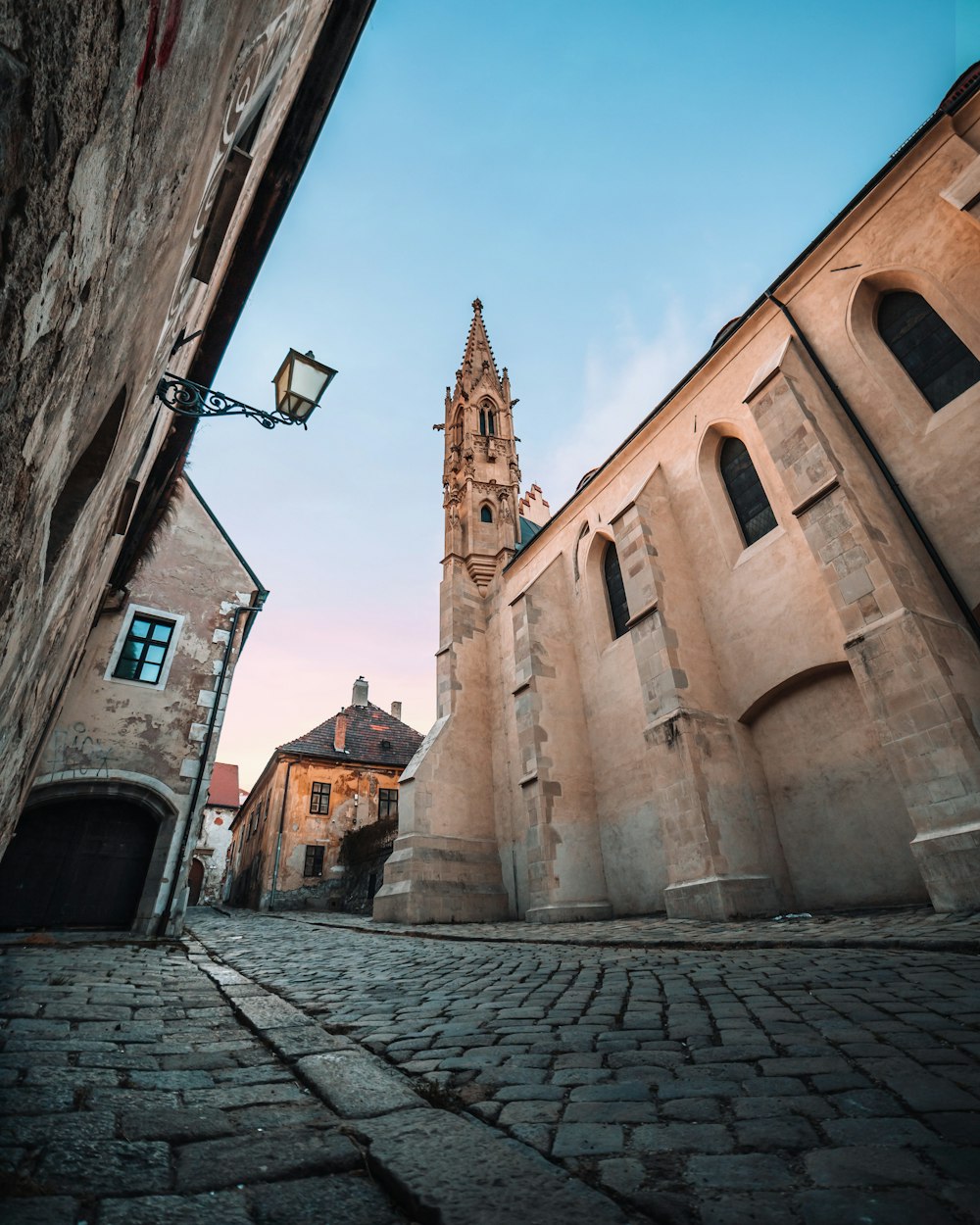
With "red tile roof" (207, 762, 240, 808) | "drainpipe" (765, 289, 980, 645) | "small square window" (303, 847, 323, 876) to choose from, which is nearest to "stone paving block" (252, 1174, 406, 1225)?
"drainpipe" (765, 289, 980, 645)

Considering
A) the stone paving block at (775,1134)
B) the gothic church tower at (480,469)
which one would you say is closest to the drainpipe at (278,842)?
the gothic church tower at (480,469)

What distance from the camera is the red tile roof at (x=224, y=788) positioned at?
135 ft

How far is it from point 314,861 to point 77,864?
47.6 ft

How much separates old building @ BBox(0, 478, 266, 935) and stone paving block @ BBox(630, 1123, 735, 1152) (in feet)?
35.3

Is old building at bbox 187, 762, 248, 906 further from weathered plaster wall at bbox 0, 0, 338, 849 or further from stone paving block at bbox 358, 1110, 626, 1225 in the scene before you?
stone paving block at bbox 358, 1110, 626, 1225

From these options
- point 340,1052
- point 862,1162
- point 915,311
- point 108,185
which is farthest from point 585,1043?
point 915,311

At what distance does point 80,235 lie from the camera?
1.52 m

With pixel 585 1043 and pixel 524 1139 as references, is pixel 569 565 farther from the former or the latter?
pixel 524 1139

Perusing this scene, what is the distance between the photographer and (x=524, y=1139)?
5.61ft

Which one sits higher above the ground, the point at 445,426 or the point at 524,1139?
the point at 445,426

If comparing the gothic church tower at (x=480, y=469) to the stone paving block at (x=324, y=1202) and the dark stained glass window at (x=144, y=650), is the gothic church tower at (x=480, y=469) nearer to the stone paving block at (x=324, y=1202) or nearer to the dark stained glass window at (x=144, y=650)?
the dark stained glass window at (x=144, y=650)

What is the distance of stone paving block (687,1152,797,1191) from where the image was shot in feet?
4.66

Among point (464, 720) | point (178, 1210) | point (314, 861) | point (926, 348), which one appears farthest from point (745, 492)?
point (314, 861)

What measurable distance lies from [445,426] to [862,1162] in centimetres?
2348
